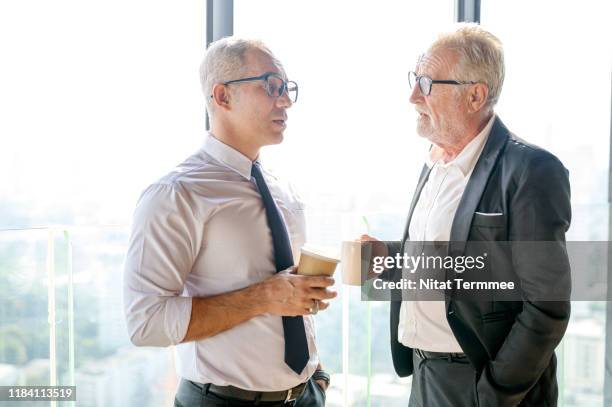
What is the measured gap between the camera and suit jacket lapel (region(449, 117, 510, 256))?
1580 millimetres

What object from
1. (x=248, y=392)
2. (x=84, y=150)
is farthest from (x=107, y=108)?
(x=248, y=392)

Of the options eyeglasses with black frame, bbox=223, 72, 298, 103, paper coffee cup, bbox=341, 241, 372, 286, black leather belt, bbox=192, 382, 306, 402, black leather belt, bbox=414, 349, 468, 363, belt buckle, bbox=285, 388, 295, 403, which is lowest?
belt buckle, bbox=285, 388, 295, 403

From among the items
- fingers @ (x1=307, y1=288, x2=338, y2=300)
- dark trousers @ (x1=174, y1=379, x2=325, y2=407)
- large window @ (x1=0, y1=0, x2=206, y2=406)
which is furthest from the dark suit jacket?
large window @ (x1=0, y1=0, x2=206, y2=406)

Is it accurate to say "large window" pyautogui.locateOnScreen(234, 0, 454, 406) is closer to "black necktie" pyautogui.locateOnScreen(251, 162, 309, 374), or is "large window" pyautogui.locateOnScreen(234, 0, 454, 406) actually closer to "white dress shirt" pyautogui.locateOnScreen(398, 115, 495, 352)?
"white dress shirt" pyautogui.locateOnScreen(398, 115, 495, 352)

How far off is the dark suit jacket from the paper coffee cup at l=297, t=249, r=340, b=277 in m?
0.40

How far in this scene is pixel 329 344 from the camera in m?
2.80

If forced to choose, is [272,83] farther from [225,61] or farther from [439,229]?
[439,229]

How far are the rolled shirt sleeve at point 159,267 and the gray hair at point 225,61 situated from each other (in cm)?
40

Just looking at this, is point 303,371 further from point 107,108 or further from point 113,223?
point 107,108

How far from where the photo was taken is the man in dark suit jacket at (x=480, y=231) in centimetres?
147

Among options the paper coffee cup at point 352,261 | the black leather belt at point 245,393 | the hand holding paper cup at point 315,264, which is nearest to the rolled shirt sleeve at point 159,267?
the black leather belt at point 245,393

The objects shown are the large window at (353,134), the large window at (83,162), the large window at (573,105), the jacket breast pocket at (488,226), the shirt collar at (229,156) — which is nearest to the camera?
the jacket breast pocket at (488,226)

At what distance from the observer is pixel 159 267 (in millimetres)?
1450

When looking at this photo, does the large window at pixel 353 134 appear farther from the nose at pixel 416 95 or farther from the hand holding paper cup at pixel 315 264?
the hand holding paper cup at pixel 315 264
